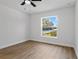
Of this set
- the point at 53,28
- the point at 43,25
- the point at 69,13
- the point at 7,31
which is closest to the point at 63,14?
the point at 69,13

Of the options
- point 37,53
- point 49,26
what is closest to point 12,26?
point 37,53

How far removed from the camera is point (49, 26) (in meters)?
5.21

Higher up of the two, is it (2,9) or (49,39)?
(2,9)

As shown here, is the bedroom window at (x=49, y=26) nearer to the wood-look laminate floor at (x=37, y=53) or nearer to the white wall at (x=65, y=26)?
the white wall at (x=65, y=26)

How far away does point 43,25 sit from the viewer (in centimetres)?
553

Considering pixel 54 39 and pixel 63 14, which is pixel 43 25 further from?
pixel 63 14

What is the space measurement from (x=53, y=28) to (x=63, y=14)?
1259 millimetres

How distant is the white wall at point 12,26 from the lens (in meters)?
3.91

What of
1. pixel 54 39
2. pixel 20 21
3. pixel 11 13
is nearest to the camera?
pixel 11 13

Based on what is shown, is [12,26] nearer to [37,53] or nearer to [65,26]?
[37,53]

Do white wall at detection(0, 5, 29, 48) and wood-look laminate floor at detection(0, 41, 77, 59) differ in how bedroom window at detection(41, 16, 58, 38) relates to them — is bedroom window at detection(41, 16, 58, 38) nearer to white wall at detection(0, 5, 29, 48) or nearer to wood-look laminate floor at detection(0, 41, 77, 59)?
white wall at detection(0, 5, 29, 48)

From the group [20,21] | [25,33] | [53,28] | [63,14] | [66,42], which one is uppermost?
[63,14]

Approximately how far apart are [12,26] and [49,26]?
2.83 m

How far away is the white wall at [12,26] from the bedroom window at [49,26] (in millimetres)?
1567
